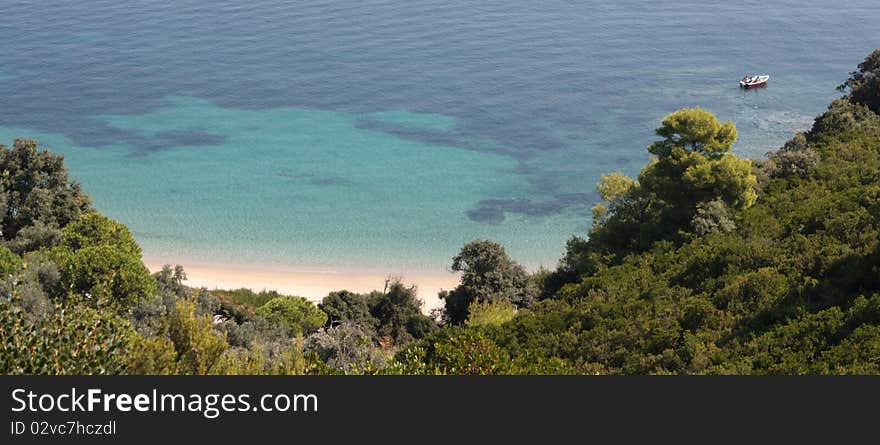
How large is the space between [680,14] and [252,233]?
213 feet

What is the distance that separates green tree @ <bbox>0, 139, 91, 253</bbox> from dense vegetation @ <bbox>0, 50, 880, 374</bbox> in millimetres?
88

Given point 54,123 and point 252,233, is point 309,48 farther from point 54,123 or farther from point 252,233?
point 252,233

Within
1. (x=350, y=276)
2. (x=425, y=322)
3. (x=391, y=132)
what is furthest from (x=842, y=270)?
(x=391, y=132)

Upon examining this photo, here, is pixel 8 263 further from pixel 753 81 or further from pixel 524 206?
pixel 753 81

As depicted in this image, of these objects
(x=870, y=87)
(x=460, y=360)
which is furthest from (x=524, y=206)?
(x=460, y=360)

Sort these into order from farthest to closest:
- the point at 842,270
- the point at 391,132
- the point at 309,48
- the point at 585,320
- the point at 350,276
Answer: the point at 309,48 → the point at 391,132 → the point at 350,276 → the point at 585,320 → the point at 842,270

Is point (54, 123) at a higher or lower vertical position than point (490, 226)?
higher

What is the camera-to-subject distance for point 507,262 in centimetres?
3675

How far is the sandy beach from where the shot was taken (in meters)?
43.5

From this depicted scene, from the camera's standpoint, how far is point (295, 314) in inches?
1420

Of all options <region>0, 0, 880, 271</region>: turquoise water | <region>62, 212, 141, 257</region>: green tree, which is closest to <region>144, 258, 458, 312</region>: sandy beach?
<region>0, 0, 880, 271</region>: turquoise water

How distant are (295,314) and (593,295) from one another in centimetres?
1301

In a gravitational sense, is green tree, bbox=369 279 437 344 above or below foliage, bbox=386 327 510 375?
below

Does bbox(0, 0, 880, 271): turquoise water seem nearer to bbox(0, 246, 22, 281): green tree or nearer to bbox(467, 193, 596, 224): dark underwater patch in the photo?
bbox(467, 193, 596, 224): dark underwater patch
